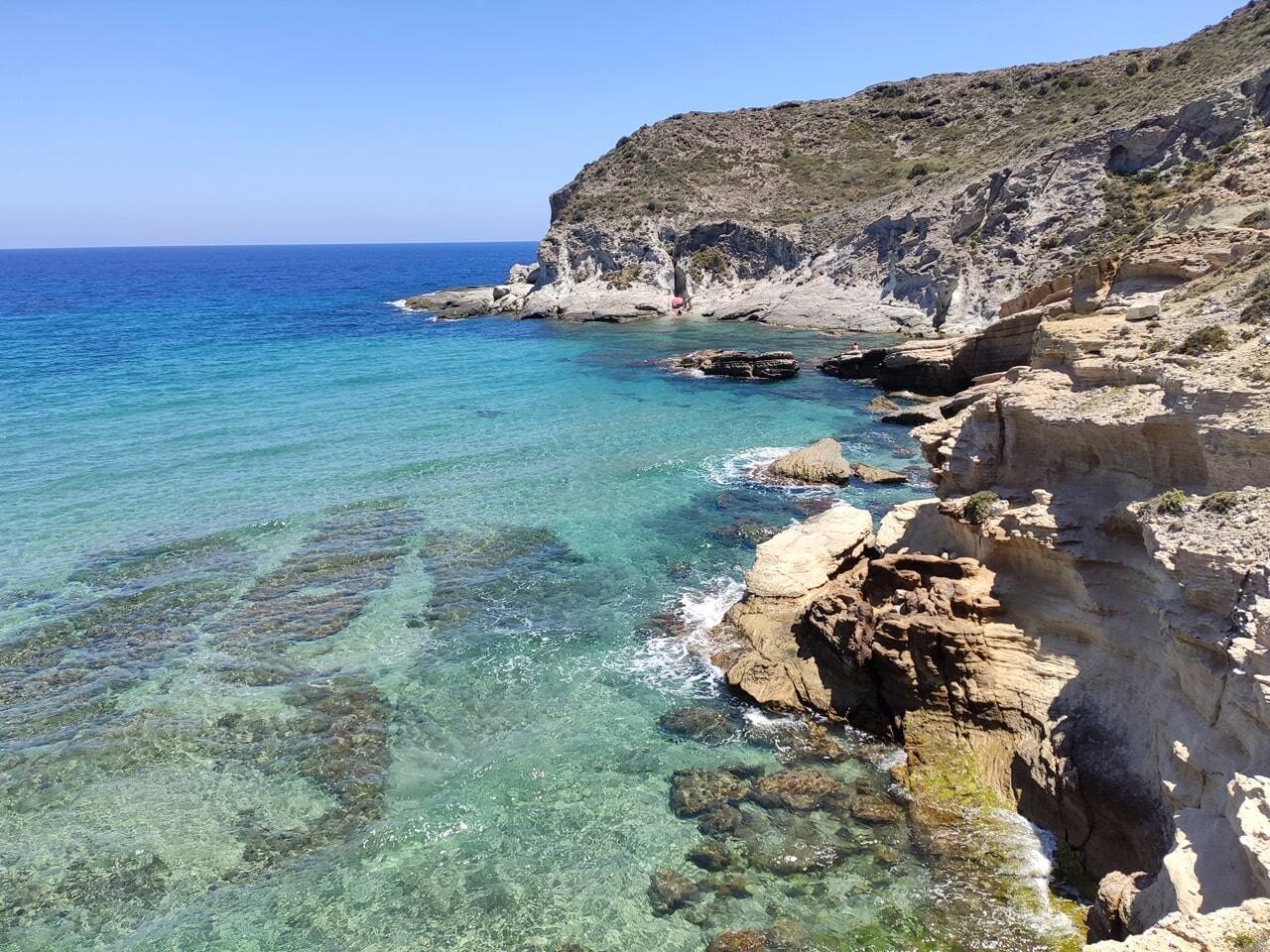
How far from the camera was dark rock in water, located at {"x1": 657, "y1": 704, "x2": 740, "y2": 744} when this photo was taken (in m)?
15.7

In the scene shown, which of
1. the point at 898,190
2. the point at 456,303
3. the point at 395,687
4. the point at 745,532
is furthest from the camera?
the point at 456,303

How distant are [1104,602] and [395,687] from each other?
45.6 ft

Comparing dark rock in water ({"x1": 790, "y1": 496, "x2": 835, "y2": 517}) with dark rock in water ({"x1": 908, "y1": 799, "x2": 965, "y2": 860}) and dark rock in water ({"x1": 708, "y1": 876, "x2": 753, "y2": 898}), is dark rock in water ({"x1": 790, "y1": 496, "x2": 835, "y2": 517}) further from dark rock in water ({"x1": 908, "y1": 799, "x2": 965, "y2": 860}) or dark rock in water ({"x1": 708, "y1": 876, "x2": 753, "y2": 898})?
dark rock in water ({"x1": 708, "y1": 876, "x2": 753, "y2": 898})

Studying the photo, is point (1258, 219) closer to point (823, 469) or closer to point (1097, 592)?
point (1097, 592)

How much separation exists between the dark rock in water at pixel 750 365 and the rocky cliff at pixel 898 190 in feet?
51.4

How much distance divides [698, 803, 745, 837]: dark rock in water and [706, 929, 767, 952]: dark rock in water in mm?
1973

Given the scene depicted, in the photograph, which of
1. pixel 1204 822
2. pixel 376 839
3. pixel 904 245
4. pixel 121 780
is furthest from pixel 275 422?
pixel 904 245

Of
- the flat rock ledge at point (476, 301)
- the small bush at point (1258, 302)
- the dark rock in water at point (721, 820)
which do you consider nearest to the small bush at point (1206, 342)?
the small bush at point (1258, 302)

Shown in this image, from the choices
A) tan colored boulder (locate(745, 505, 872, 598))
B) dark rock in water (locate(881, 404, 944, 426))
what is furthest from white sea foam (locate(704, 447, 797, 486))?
tan colored boulder (locate(745, 505, 872, 598))

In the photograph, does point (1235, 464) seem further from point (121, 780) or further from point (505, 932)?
point (121, 780)

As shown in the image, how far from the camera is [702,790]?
14.1 metres

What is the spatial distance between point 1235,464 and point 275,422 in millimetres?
37465

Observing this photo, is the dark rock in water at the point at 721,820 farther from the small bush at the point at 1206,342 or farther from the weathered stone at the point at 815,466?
the weathered stone at the point at 815,466

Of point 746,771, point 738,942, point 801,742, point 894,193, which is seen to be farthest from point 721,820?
point 894,193
